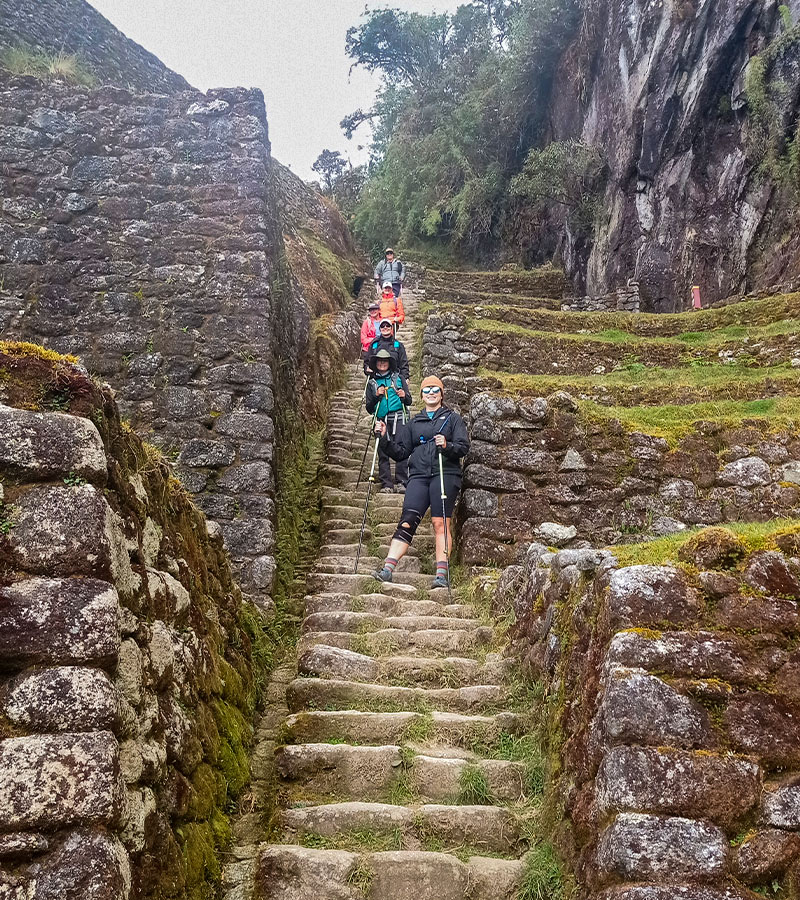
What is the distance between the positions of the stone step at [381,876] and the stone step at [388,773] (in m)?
0.50

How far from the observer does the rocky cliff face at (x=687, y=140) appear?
15414 millimetres

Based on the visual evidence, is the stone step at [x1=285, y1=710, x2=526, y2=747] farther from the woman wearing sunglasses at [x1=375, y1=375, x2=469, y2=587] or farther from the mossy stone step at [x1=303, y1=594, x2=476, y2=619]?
the woman wearing sunglasses at [x1=375, y1=375, x2=469, y2=587]

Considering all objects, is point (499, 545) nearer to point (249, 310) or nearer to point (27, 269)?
point (249, 310)

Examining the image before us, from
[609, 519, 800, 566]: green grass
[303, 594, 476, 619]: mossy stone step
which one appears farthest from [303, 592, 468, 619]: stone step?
[609, 519, 800, 566]: green grass

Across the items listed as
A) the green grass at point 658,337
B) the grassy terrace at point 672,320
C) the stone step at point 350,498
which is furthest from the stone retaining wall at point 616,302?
the stone step at point 350,498

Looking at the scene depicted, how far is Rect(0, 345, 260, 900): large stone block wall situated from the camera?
2299 mm

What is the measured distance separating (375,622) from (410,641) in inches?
15.4

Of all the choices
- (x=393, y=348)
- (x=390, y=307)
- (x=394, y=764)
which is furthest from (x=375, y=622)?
(x=390, y=307)

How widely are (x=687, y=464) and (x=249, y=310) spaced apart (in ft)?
14.9

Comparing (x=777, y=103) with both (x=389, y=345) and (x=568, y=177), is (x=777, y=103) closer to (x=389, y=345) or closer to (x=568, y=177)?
(x=568, y=177)

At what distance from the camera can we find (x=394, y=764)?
391cm

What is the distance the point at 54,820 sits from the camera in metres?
2.28

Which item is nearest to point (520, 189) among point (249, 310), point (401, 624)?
point (249, 310)

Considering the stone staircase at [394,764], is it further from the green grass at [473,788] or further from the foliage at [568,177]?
the foliage at [568,177]
